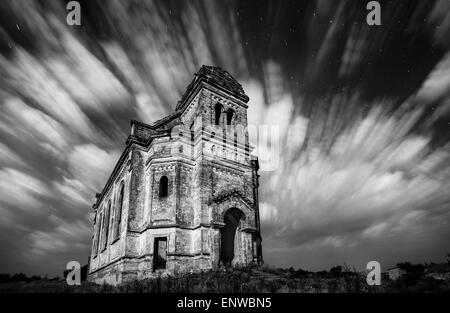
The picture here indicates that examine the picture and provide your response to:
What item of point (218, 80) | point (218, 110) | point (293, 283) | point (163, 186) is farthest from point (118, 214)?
point (293, 283)

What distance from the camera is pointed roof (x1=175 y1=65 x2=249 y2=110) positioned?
2073 cm

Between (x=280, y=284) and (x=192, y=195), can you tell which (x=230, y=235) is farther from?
(x=280, y=284)

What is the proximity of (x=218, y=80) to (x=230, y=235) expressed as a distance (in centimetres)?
1213

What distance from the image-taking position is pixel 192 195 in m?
17.7

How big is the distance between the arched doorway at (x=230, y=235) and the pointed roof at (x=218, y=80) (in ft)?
31.5

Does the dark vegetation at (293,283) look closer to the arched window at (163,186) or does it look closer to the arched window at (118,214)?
the arched window at (163,186)

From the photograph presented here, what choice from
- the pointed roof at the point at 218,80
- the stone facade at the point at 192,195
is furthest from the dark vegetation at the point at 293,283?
the pointed roof at the point at 218,80

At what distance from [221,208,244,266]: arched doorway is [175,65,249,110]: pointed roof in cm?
960

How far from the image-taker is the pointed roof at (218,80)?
20734 millimetres

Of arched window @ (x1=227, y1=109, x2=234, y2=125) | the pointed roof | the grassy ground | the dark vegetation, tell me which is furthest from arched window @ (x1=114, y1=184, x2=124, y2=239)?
arched window @ (x1=227, y1=109, x2=234, y2=125)

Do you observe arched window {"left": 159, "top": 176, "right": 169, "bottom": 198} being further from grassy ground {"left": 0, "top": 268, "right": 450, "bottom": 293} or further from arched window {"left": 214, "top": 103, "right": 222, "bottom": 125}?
arched window {"left": 214, "top": 103, "right": 222, "bottom": 125}

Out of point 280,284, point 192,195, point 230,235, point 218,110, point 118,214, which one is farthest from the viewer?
point 218,110

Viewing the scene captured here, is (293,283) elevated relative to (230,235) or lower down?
lower down
